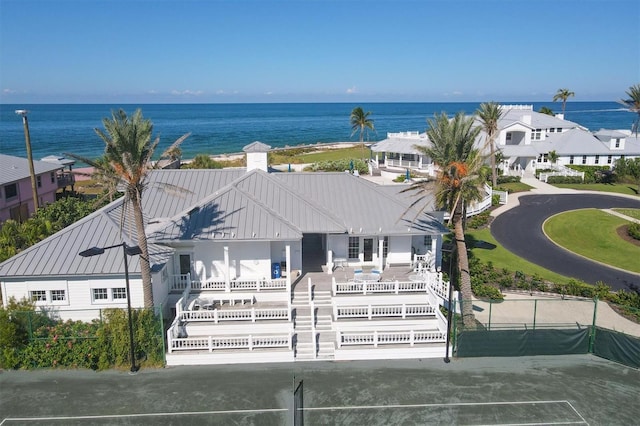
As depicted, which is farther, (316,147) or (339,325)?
(316,147)

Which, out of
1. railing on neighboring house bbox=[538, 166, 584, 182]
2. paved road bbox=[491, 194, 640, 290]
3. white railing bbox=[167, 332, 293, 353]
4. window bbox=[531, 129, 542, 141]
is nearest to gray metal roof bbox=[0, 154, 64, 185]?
white railing bbox=[167, 332, 293, 353]

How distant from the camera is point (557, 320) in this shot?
1030 inches

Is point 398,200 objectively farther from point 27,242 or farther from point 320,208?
point 27,242

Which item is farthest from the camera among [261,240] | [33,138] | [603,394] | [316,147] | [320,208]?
[33,138]

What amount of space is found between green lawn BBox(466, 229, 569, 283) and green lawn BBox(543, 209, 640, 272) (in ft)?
16.7

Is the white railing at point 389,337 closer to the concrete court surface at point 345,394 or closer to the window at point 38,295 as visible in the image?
the concrete court surface at point 345,394

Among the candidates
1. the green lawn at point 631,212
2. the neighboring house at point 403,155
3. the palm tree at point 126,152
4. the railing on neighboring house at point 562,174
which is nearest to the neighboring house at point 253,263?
the palm tree at point 126,152

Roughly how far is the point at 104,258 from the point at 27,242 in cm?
1001

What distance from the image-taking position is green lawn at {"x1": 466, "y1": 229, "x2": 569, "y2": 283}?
32084 millimetres

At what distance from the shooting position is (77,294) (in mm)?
23672

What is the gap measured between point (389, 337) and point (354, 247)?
7.38 m

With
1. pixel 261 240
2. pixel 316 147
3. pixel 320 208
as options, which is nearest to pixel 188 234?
pixel 261 240

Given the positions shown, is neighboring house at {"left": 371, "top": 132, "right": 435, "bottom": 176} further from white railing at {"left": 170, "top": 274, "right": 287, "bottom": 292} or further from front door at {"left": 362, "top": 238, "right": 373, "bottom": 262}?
white railing at {"left": 170, "top": 274, "right": 287, "bottom": 292}

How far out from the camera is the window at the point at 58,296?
77.7 feet
